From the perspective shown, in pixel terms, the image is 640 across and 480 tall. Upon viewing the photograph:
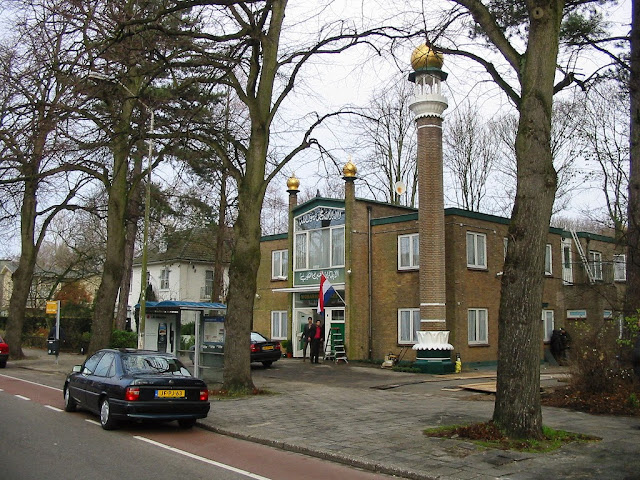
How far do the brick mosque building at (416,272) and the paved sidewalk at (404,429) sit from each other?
5.72 meters

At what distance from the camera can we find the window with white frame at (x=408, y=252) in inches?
1064

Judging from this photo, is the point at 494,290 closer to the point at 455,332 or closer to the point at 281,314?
the point at 455,332

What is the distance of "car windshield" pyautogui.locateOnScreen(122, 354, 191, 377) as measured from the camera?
1176 cm

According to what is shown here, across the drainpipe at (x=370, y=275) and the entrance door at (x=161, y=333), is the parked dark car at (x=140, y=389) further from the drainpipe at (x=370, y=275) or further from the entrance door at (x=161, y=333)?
the drainpipe at (x=370, y=275)

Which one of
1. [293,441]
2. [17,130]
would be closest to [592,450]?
[293,441]

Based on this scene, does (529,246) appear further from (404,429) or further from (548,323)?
(548,323)

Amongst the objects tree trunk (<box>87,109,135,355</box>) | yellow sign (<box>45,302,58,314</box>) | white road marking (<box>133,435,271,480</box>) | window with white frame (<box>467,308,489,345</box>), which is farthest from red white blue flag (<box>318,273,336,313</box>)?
white road marking (<box>133,435,271,480</box>)

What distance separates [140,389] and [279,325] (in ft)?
75.8

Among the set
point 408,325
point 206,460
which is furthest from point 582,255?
point 206,460

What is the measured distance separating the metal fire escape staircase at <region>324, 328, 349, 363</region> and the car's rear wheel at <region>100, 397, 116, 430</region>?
1662cm

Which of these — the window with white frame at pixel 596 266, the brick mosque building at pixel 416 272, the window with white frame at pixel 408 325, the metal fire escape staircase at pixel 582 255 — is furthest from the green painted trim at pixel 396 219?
the window with white frame at pixel 596 266

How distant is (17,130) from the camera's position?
1692cm

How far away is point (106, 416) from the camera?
37.1ft

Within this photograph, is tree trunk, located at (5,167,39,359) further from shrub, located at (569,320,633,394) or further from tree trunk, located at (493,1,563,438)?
tree trunk, located at (493,1,563,438)
